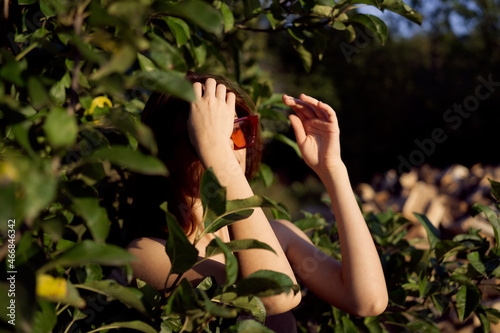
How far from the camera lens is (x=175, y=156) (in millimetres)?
1295

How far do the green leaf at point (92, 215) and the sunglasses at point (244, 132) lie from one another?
64 centimetres

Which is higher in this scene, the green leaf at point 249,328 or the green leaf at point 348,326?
the green leaf at point 249,328

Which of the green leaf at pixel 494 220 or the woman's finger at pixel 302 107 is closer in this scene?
the green leaf at pixel 494 220

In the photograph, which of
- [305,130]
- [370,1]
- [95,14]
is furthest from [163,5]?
[305,130]

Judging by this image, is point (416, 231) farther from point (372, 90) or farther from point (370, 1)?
point (372, 90)

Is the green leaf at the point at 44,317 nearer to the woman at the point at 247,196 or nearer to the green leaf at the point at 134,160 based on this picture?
the green leaf at the point at 134,160

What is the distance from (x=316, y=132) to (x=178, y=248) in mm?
761

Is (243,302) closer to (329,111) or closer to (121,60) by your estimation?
(121,60)

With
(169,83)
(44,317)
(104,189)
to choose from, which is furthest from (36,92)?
(104,189)

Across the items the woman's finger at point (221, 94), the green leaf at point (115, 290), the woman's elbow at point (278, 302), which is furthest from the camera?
the woman's finger at point (221, 94)

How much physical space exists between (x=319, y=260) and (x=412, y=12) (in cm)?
79

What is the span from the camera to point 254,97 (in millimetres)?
1688

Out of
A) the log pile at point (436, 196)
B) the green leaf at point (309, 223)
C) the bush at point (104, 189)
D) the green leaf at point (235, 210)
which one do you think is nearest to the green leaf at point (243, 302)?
the bush at point (104, 189)

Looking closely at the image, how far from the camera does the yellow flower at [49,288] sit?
53cm
